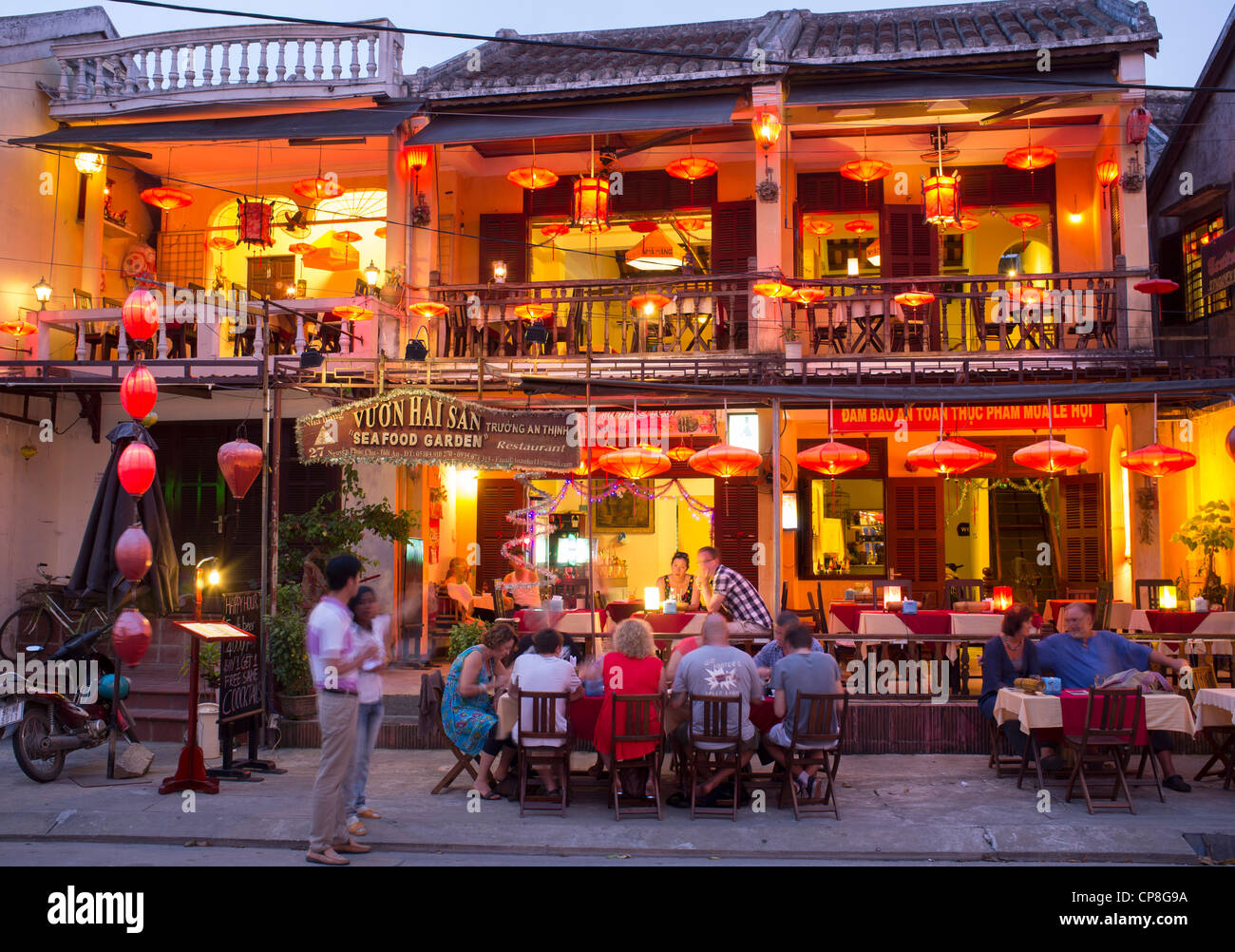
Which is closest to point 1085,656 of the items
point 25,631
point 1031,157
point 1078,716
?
point 1078,716

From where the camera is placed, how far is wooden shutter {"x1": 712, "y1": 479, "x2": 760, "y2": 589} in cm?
1622

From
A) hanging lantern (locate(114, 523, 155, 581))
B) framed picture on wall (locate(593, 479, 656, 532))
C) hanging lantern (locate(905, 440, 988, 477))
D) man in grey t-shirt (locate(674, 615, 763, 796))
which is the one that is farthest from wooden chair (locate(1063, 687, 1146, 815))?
framed picture on wall (locate(593, 479, 656, 532))

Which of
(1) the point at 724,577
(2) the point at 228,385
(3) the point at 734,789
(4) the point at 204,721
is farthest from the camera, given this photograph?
(2) the point at 228,385

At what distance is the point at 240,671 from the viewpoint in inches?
381

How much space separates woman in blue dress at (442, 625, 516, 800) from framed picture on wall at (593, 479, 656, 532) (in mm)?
9478

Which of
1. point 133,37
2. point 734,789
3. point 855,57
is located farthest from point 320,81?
point 734,789

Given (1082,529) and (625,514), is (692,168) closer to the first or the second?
(625,514)

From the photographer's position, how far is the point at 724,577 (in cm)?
1071

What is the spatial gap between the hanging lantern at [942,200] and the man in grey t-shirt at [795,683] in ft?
26.3

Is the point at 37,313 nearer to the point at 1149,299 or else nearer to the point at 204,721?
the point at 204,721

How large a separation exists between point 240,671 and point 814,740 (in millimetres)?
5029

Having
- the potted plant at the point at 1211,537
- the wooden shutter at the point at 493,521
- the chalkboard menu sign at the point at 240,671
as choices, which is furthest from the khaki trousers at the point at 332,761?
the potted plant at the point at 1211,537

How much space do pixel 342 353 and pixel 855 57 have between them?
800 cm

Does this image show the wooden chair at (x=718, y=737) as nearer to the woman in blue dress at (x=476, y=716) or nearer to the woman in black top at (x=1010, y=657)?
the woman in blue dress at (x=476, y=716)
